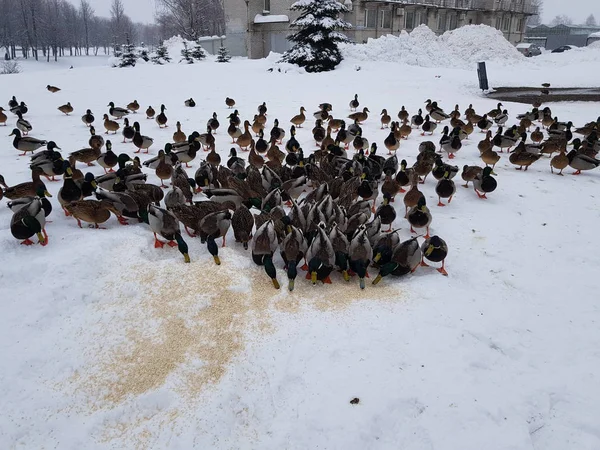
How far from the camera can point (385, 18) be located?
39.7 m

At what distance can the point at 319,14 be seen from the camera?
22.8 meters

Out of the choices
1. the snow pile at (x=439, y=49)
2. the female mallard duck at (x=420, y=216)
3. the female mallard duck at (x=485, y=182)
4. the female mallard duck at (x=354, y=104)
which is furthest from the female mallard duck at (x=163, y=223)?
the snow pile at (x=439, y=49)

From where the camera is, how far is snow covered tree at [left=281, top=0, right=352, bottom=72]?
72.8 feet

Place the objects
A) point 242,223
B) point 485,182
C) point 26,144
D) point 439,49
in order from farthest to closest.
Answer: point 439,49
point 26,144
point 485,182
point 242,223

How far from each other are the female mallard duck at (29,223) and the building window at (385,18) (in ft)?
134

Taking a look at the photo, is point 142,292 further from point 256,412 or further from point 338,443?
point 338,443

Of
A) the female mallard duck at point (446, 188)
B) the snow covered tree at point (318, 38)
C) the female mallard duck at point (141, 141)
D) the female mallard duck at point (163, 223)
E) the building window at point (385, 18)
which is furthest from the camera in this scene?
the building window at point (385, 18)

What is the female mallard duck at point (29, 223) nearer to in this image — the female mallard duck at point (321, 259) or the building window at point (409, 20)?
the female mallard duck at point (321, 259)

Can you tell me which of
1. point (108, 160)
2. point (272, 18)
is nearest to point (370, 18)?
point (272, 18)

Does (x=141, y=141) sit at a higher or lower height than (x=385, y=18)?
lower

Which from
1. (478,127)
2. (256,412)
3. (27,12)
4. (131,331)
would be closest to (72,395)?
(131,331)

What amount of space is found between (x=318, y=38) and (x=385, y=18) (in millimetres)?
21541

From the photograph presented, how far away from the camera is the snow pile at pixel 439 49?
24875mm

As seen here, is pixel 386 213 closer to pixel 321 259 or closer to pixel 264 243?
pixel 321 259
